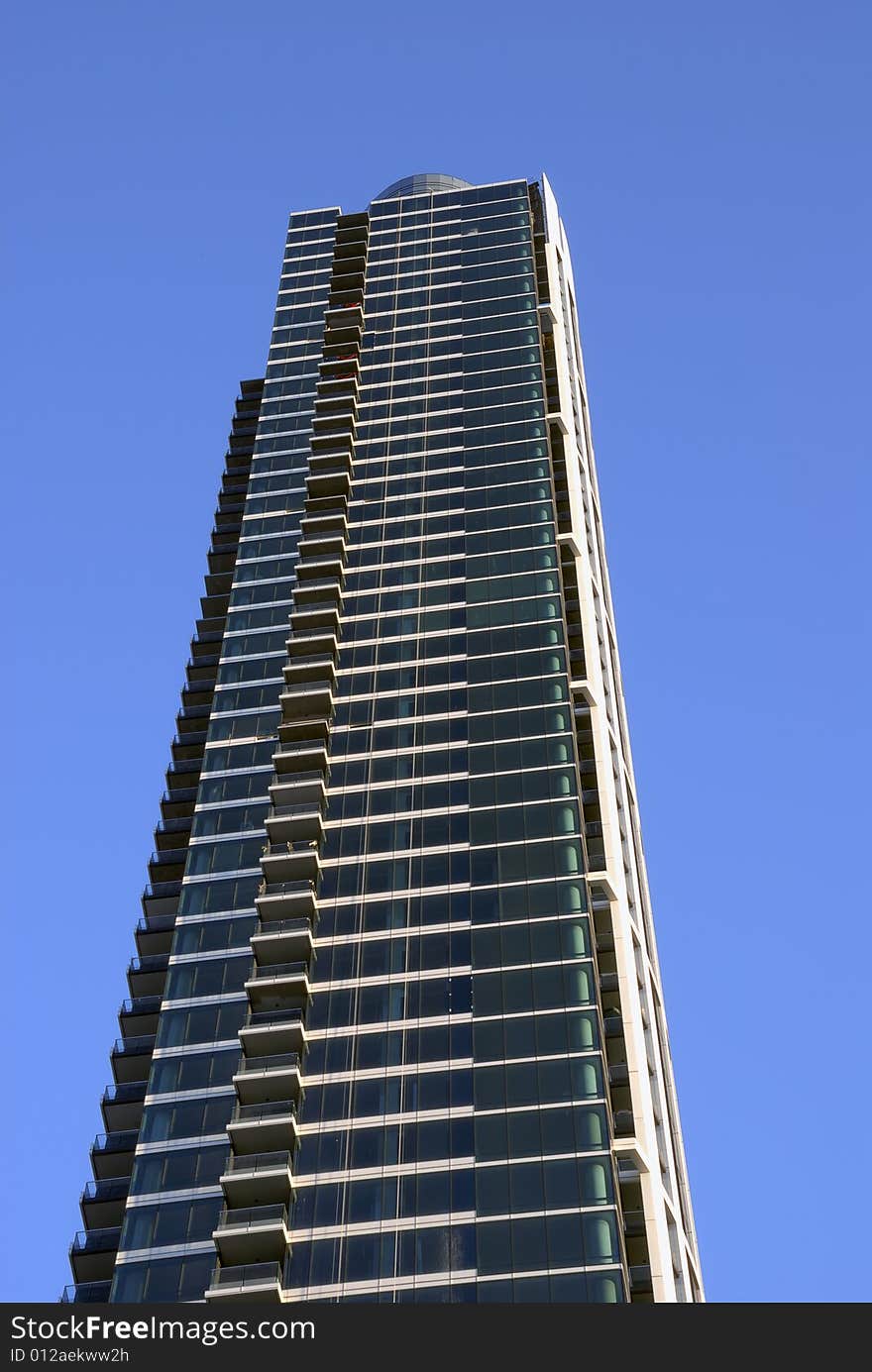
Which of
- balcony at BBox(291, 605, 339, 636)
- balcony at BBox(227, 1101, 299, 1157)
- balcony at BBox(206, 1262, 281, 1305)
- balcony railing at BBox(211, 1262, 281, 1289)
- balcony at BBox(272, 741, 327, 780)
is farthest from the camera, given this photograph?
balcony at BBox(291, 605, 339, 636)

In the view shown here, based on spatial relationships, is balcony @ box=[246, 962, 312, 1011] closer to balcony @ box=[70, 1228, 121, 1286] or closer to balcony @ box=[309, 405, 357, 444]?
balcony @ box=[70, 1228, 121, 1286]

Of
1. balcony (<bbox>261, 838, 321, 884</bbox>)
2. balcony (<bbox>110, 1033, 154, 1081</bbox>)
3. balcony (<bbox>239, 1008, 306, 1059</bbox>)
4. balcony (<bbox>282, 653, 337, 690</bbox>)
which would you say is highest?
balcony (<bbox>282, 653, 337, 690</bbox>)

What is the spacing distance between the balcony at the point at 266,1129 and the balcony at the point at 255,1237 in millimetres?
4045

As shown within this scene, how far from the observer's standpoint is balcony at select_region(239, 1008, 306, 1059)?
89.9m

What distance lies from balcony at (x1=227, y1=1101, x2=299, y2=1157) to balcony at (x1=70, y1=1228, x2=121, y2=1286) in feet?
24.8

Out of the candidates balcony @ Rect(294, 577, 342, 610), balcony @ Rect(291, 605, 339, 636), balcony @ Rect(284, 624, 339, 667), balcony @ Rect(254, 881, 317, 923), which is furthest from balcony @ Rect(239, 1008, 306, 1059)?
balcony @ Rect(294, 577, 342, 610)

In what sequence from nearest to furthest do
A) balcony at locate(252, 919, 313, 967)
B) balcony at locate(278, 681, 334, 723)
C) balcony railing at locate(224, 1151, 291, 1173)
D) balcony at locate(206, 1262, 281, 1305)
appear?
balcony at locate(206, 1262, 281, 1305) < balcony railing at locate(224, 1151, 291, 1173) < balcony at locate(252, 919, 313, 967) < balcony at locate(278, 681, 334, 723)

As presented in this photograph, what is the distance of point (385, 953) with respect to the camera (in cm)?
9350

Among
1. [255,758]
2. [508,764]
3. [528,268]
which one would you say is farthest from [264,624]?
[528,268]

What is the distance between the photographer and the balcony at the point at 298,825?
101688 mm

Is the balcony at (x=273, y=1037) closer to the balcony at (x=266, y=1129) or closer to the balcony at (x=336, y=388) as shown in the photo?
the balcony at (x=266, y=1129)

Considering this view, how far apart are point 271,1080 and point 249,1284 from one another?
36.5 ft

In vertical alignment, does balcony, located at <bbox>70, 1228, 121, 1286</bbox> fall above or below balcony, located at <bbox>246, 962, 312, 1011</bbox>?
below

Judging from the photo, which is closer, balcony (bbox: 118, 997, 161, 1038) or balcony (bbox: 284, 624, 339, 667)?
balcony (bbox: 118, 997, 161, 1038)
